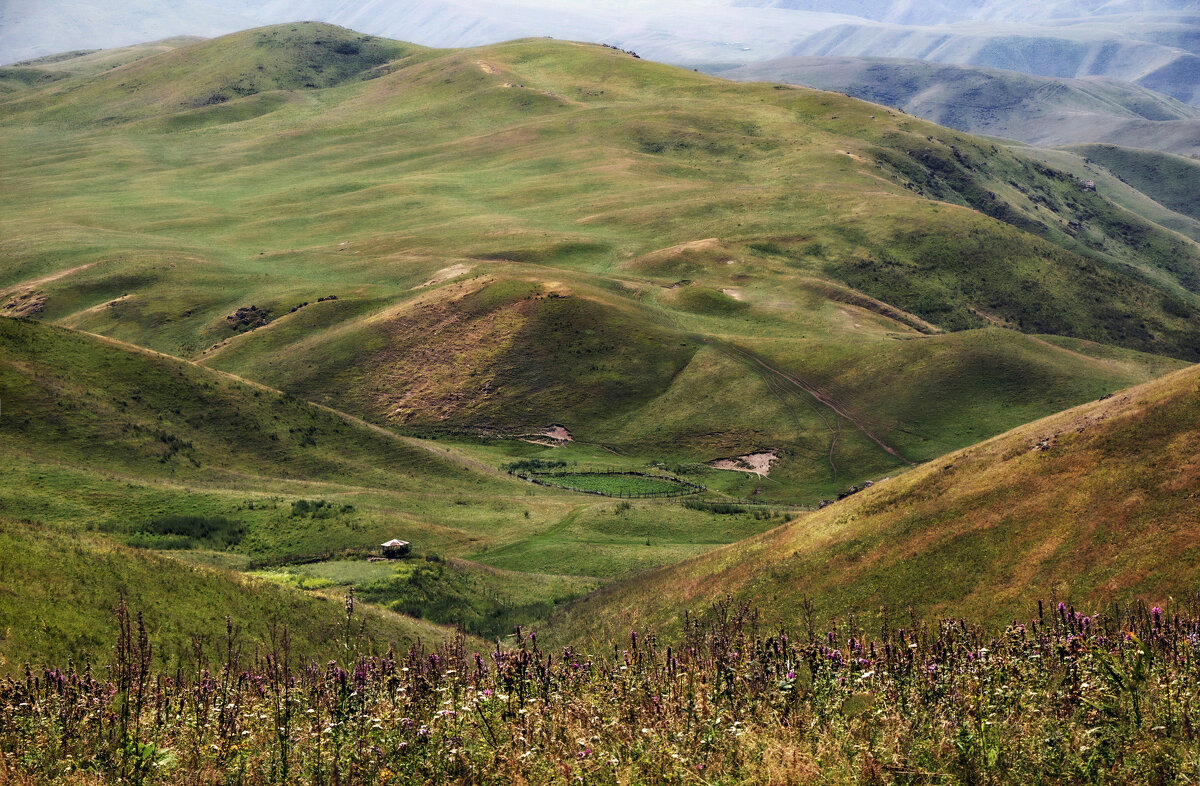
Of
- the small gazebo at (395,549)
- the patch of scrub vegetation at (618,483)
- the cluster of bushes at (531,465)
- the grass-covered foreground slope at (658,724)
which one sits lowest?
the cluster of bushes at (531,465)

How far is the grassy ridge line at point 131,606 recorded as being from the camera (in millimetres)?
23875

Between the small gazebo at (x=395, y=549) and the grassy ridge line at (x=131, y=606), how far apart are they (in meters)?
11.8

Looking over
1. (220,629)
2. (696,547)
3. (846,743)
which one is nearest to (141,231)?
(696,547)

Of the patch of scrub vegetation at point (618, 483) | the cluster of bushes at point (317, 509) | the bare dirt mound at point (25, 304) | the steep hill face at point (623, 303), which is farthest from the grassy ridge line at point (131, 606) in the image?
the bare dirt mound at point (25, 304)

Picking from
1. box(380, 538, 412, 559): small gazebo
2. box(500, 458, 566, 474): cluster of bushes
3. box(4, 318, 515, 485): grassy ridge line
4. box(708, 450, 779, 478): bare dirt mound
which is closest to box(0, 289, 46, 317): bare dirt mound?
box(4, 318, 515, 485): grassy ridge line

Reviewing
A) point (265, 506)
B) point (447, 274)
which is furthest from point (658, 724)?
point (447, 274)

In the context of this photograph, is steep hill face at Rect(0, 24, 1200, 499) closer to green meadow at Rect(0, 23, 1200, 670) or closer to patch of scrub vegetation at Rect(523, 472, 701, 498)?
green meadow at Rect(0, 23, 1200, 670)

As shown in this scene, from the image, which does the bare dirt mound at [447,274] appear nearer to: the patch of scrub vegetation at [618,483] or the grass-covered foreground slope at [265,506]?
the grass-covered foreground slope at [265,506]

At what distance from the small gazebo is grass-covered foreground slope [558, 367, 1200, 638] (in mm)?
16654

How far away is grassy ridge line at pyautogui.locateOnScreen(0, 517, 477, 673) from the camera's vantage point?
23.9 m

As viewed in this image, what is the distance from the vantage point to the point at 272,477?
2830 inches

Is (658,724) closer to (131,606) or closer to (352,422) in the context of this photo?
(131,606)

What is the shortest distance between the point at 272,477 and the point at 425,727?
6528 centimetres

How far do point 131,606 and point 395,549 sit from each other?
79.8ft
